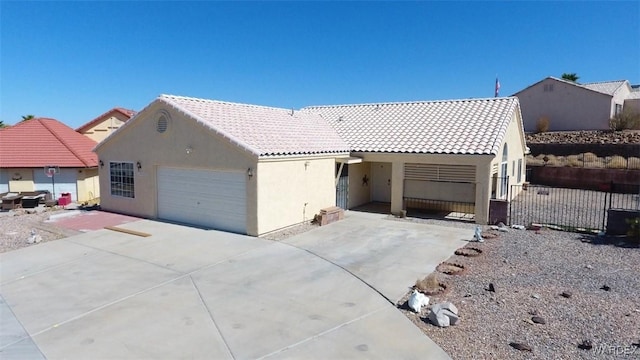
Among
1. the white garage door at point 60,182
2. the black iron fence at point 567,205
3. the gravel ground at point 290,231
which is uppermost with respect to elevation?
the white garage door at point 60,182

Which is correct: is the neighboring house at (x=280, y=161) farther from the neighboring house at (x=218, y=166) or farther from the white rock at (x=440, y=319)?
the white rock at (x=440, y=319)

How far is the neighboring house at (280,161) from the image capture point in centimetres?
1445

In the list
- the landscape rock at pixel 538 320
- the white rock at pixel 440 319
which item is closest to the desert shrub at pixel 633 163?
Result: the landscape rock at pixel 538 320

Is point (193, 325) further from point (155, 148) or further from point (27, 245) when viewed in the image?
point (155, 148)

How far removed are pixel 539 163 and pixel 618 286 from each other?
2440 cm

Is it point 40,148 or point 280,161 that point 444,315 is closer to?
point 280,161

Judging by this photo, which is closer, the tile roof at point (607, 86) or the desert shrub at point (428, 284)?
the desert shrub at point (428, 284)

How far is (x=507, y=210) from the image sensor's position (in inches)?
624

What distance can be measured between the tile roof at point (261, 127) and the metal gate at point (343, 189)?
111 centimetres

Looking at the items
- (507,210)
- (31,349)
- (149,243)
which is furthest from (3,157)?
(507,210)

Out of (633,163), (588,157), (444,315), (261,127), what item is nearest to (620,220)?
(444,315)

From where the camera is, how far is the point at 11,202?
21.0m

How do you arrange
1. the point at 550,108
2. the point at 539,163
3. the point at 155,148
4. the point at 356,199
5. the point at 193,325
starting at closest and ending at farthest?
the point at 193,325, the point at 155,148, the point at 356,199, the point at 539,163, the point at 550,108

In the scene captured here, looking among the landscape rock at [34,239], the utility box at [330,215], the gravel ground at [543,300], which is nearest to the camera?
the gravel ground at [543,300]
